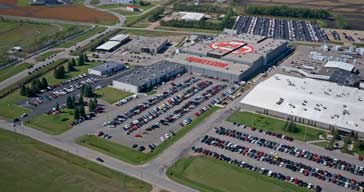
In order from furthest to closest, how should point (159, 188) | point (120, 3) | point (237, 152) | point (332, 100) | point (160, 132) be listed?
point (120, 3) < point (332, 100) < point (160, 132) < point (237, 152) < point (159, 188)

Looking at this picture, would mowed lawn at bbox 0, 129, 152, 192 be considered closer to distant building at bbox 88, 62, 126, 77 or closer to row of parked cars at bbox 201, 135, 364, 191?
row of parked cars at bbox 201, 135, 364, 191

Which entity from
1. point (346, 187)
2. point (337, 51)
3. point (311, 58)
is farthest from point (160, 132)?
point (337, 51)

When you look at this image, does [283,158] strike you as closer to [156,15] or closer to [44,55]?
[44,55]

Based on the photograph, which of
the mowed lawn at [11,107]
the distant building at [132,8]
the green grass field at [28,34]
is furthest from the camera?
the distant building at [132,8]

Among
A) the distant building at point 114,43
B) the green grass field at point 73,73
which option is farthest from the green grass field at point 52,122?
the distant building at point 114,43

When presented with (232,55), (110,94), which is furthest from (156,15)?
(110,94)

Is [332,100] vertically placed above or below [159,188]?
above

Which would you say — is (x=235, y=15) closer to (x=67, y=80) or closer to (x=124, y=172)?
(x=67, y=80)

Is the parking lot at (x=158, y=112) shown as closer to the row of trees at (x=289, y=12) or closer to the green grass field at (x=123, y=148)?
the green grass field at (x=123, y=148)
